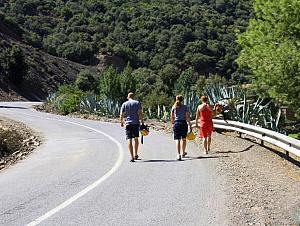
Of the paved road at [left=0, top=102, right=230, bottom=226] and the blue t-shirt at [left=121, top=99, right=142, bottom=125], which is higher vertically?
the blue t-shirt at [left=121, top=99, right=142, bottom=125]

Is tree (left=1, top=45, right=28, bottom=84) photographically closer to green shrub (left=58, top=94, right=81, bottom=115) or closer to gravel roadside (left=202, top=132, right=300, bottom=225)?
green shrub (left=58, top=94, right=81, bottom=115)

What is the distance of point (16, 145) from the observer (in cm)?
2097

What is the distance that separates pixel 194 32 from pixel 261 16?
235 ft

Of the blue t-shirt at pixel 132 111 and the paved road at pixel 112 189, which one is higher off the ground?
the blue t-shirt at pixel 132 111

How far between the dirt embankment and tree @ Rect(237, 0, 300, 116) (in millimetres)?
10835

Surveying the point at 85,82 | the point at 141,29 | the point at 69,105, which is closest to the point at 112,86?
the point at 69,105

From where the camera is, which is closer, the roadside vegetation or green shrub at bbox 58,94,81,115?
the roadside vegetation

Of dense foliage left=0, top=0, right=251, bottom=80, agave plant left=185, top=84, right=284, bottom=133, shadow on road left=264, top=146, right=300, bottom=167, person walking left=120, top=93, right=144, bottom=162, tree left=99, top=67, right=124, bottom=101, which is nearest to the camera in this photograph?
shadow on road left=264, top=146, right=300, bottom=167

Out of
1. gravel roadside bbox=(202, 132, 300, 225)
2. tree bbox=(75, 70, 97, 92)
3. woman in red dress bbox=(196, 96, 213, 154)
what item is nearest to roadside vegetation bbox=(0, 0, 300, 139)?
tree bbox=(75, 70, 97, 92)

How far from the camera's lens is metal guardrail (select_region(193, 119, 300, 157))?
41.7 ft

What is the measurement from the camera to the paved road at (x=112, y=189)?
25.6ft

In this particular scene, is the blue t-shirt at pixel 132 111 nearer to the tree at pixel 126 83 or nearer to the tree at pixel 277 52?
the tree at pixel 277 52

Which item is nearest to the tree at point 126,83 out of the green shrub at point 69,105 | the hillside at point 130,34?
the green shrub at point 69,105

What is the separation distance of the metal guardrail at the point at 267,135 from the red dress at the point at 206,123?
1591 millimetres
